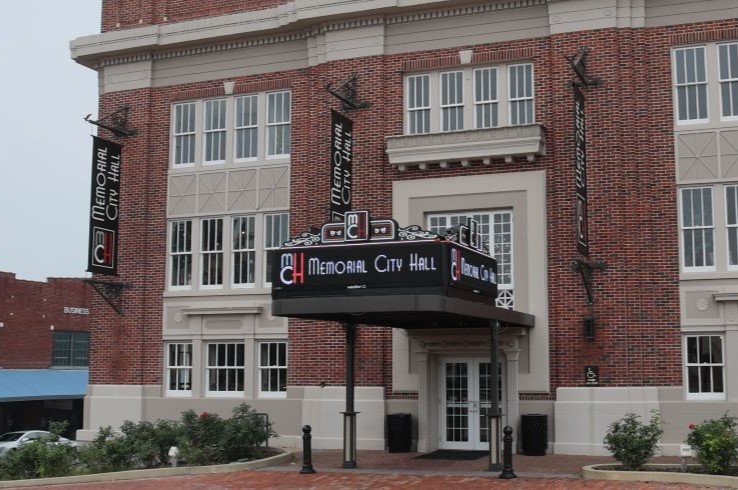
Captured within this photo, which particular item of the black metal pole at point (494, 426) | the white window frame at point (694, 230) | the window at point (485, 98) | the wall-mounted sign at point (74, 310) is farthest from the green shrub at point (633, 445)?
the wall-mounted sign at point (74, 310)

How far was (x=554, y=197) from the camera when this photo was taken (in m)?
22.9

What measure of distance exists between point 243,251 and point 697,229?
1192cm

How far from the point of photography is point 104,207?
87.4 feet

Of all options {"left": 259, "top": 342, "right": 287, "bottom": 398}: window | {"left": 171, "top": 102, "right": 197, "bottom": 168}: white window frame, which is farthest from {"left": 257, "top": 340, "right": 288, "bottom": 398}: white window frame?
{"left": 171, "top": 102, "right": 197, "bottom": 168}: white window frame

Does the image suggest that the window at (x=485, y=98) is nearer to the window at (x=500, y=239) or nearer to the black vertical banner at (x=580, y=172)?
the window at (x=500, y=239)

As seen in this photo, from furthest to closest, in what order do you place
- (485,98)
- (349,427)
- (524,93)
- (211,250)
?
1. (211,250)
2. (485,98)
3. (524,93)
4. (349,427)

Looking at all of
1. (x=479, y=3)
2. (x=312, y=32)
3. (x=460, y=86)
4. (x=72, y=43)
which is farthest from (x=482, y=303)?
(x=72, y=43)

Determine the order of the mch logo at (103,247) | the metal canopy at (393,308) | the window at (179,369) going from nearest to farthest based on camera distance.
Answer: the metal canopy at (393,308)
the mch logo at (103,247)
the window at (179,369)

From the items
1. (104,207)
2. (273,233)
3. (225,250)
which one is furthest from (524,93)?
(104,207)

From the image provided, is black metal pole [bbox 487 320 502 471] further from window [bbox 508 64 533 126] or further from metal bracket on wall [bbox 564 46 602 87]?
metal bracket on wall [bbox 564 46 602 87]

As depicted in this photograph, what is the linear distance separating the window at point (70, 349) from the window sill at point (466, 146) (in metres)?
26.6

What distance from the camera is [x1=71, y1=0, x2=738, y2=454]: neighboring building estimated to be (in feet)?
71.7

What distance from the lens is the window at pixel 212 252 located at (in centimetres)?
2681

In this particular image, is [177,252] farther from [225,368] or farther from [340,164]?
[340,164]
